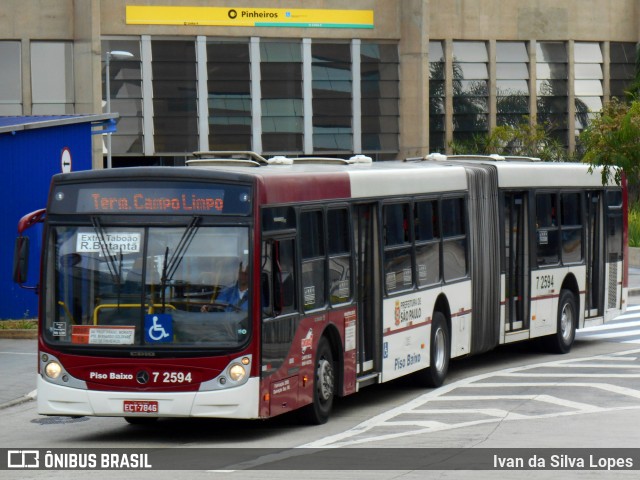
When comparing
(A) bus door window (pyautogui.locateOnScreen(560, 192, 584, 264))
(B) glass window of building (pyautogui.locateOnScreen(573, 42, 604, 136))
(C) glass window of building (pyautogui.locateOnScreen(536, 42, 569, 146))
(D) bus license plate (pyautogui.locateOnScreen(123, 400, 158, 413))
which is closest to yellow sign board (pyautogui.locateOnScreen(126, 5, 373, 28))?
(C) glass window of building (pyautogui.locateOnScreen(536, 42, 569, 146))

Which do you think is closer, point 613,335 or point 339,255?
point 339,255

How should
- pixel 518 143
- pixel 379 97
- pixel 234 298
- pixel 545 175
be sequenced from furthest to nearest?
1. pixel 518 143
2. pixel 379 97
3. pixel 545 175
4. pixel 234 298

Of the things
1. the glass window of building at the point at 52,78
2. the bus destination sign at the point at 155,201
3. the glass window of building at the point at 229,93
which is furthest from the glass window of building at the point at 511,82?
the bus destination sign at the point at 155,201

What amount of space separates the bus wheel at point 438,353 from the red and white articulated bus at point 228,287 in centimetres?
27

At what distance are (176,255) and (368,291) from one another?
3.40m

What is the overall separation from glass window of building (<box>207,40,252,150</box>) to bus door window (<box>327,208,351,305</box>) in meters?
45.0

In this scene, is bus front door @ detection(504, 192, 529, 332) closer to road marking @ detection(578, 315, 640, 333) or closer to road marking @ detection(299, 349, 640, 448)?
road marking @ detection(299, 349, 640, 448)

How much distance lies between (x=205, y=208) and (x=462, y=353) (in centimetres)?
640

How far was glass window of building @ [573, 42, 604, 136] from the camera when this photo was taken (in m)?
67.4

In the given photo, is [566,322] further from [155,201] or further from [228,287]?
[155,201]

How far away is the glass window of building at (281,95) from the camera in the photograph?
60656 mm

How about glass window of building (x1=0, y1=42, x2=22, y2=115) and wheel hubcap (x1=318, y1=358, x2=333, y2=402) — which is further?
glass window of building (x1=0, y1=42, x2=22, y2=115)

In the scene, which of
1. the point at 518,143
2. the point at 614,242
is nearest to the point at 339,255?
the point at 614,242

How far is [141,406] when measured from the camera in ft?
43.8
